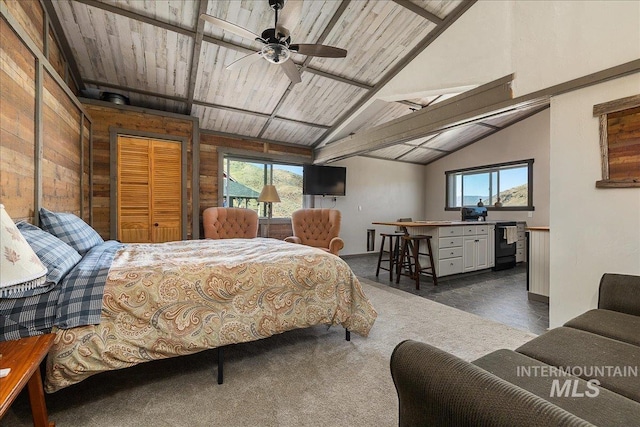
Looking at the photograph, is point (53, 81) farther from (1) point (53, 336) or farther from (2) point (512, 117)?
(2) point (512, 117)

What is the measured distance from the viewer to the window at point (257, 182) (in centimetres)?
554

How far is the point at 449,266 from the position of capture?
14.3 ft

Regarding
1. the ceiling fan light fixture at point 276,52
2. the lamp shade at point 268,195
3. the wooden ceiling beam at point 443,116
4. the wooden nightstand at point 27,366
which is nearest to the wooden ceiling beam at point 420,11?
the wooden ceiling beam at point 443,116

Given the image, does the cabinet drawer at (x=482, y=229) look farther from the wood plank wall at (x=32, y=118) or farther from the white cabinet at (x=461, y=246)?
the wood plank wall at (x=32, y=118)

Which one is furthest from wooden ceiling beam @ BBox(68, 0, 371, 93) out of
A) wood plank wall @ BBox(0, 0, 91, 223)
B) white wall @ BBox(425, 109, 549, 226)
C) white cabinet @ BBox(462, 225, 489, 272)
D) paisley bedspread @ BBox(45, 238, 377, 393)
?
white wall @ BBox(425, 109, 549, 226)

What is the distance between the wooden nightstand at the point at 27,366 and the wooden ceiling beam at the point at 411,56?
14.6ft

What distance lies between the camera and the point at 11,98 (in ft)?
5.92

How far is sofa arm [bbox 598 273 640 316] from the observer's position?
62.4 inches

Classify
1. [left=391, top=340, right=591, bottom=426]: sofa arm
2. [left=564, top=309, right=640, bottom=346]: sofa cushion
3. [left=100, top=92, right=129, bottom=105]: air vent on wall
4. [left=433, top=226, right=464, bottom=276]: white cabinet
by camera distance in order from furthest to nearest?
[left=433, top=226, right=464, bottom=276]: white cabinet < [left=100, top=92, right=129, bottom=105]: air vent on wall < [left=564, top=309, right=640, bottom=346]: sofa cushion < [left=391, top=340, right=591, bottom=426]: sofa arm

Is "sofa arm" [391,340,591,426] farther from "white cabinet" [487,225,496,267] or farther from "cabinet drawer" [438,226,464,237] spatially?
"white cabinet" [487,225,496,267]

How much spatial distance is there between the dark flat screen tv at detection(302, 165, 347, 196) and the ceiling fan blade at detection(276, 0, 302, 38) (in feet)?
12.1

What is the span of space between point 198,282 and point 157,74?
3.28 m

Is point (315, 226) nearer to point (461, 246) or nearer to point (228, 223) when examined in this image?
point (228, 223)

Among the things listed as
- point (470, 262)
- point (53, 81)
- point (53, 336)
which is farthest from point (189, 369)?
point (470, 262)
